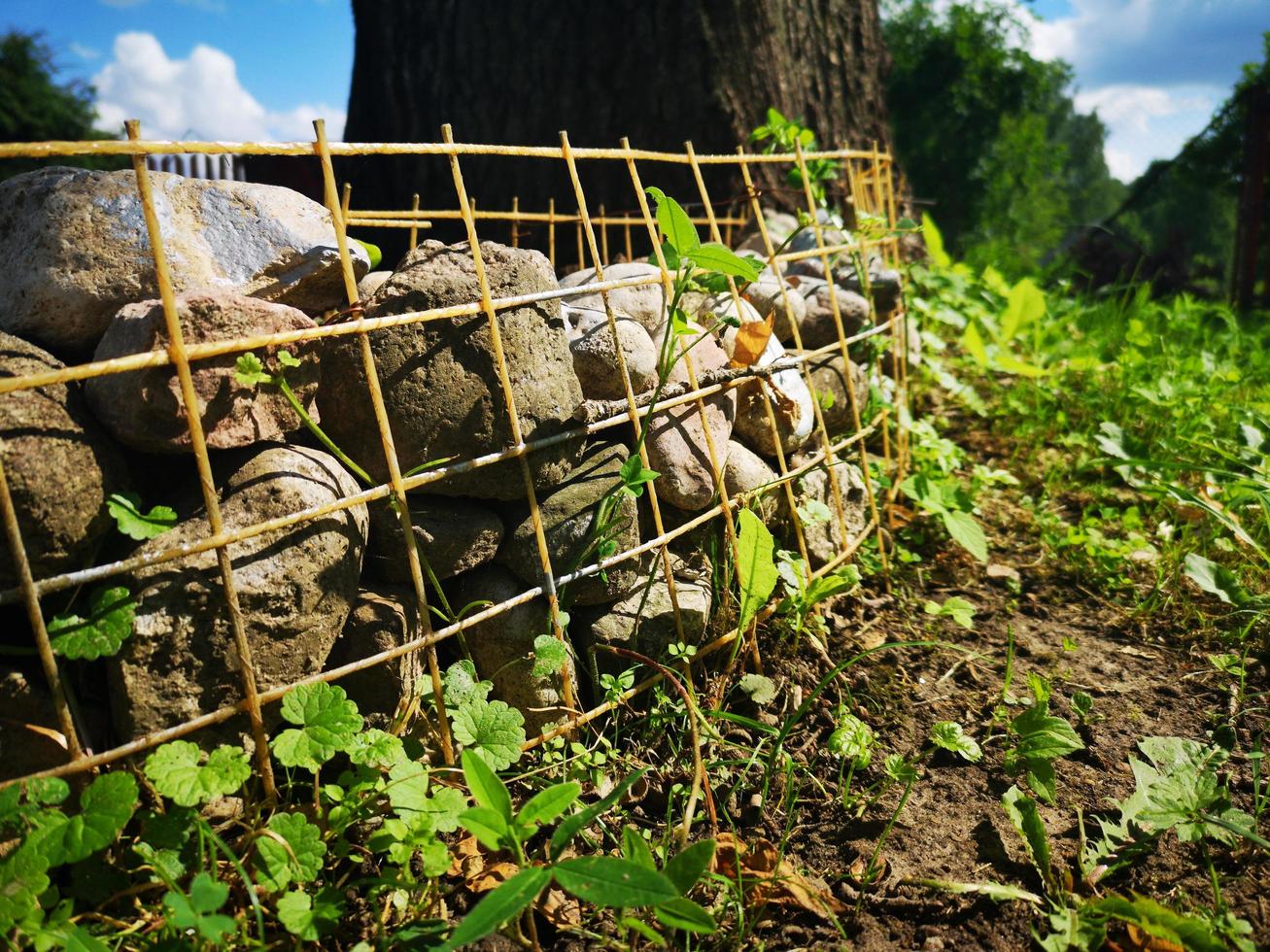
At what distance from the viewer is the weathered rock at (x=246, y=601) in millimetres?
1448

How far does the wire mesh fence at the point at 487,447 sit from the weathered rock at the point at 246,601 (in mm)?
15

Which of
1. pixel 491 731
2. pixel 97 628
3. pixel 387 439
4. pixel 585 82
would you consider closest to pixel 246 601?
pixel 97 628

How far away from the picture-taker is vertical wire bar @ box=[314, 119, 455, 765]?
1522 millimetres

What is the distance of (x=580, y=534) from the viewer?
1.87m

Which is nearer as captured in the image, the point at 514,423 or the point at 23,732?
the point at 23,732

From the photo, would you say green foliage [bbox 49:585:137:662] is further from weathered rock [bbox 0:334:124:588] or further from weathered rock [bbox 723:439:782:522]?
weathered rock [bbox 723:439:782:522]

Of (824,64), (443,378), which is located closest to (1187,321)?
(824,64)

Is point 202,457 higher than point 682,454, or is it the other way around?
point 202,457

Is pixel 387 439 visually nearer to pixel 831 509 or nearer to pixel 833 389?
pixel 831 509

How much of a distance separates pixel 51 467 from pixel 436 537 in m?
0.64

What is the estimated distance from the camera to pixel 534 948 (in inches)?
56.2

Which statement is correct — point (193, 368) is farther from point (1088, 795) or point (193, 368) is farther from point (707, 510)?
point (1088, 795)

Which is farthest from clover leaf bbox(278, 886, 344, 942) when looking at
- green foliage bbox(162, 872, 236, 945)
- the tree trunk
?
the tree trunk

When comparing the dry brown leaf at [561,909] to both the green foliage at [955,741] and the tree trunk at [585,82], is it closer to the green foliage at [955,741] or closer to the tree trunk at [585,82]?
the green foliage at [955,741]
